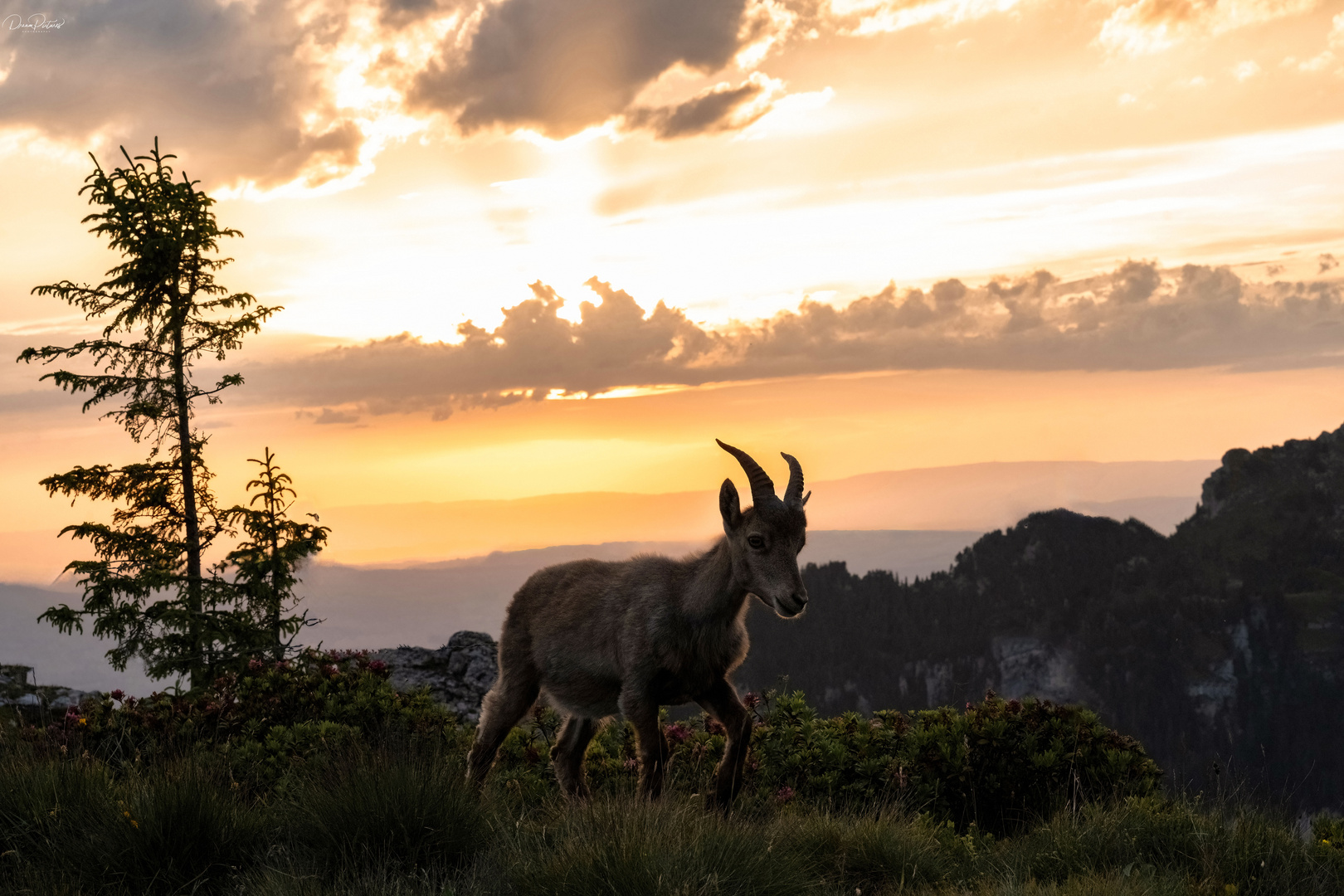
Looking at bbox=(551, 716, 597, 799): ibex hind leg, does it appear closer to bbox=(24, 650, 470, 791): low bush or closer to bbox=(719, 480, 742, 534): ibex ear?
bbox=(24, 650, 470, 791): low bush

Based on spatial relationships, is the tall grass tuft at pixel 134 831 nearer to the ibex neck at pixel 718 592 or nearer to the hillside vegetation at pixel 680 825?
the hillside vegetation at pixel 680 825

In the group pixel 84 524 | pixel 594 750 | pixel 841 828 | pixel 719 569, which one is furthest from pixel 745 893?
pixel 84 524

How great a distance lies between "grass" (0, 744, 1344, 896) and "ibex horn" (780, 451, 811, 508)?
2.48m

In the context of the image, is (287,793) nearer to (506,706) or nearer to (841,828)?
(506,706)

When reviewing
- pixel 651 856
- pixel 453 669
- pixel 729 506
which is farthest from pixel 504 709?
pixel 453 669

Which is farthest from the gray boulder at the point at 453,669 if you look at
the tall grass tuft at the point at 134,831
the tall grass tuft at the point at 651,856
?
the tall grass tuft at the point at 651,856

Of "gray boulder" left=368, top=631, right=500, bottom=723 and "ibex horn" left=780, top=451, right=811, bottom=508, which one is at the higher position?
"ibex horn" left=780, top=451, right=811, bottom=508

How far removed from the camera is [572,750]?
33.7ft

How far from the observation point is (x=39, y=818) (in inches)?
326

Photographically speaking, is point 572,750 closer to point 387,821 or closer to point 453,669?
point 387,821

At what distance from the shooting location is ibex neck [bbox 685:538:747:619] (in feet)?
28.8

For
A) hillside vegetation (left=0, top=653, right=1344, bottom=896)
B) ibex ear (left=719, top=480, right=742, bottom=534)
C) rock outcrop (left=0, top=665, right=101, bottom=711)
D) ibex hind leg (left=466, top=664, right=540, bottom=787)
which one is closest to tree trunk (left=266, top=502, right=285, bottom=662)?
rock outcrop (left=0, top=665, right=101, bottom=711)

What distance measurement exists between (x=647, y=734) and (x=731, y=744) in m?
0.70

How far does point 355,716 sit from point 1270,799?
966 cm
